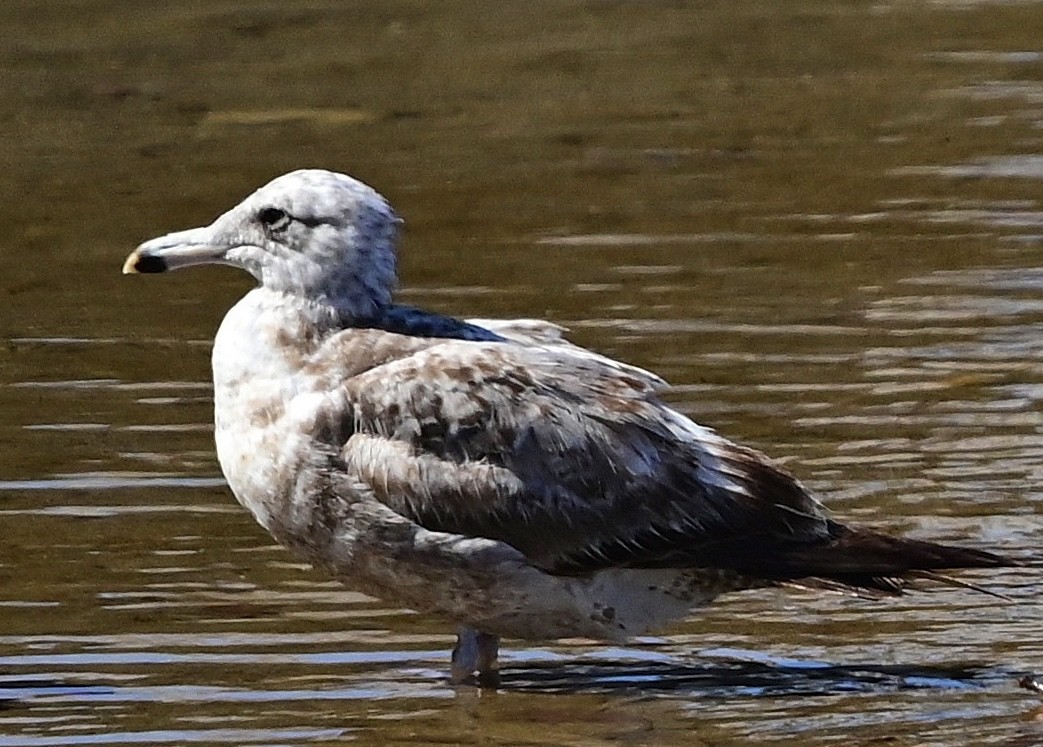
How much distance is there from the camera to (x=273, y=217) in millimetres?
7461

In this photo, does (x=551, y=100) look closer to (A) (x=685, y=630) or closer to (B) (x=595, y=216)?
(B) (x=595, y=216)

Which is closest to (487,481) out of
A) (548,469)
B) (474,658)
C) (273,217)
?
(548,469)

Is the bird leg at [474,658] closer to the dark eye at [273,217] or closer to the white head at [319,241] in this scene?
the white head at [319,241]

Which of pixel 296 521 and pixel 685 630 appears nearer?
pixel 296 521

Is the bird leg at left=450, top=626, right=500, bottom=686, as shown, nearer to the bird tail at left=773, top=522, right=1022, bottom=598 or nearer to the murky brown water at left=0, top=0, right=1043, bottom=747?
the murky brown water at left=0, top=0, right=1043, bottom=747

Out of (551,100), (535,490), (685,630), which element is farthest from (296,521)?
(551,100)

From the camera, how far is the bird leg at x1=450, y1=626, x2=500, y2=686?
727cm

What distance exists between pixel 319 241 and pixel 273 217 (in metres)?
0.16

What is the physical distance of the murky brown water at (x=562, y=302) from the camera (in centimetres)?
712

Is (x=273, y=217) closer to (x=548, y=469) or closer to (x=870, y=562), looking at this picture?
(x=548, y=469)

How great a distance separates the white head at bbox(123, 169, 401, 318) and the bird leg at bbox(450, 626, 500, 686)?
928 mm

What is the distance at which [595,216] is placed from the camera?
11.7m

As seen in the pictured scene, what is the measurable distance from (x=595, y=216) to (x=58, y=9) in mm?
5184

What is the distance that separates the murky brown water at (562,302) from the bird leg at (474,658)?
104 mm
